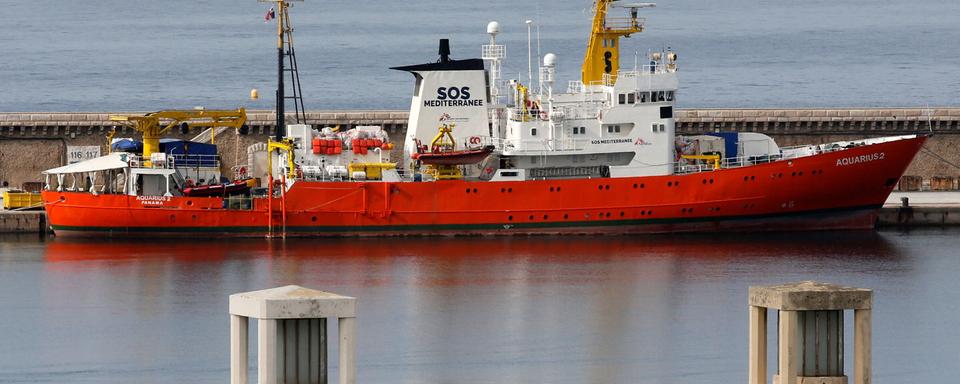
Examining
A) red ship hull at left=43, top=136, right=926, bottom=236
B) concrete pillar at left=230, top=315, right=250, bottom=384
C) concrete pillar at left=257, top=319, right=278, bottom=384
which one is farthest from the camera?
red ship hull at left=43, top=136, right=926, bottom=236

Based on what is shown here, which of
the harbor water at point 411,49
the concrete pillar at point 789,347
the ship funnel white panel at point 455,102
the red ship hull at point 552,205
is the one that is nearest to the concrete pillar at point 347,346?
the concrete pillar at point 789,347

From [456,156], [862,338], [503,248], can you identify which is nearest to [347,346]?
[862,338]

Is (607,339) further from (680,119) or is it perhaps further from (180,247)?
(680,119)

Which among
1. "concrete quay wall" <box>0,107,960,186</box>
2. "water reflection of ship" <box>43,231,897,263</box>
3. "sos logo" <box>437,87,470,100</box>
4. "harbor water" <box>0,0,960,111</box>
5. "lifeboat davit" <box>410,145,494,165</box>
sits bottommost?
"water reflection of ship" <box>43,231,897,263</box>

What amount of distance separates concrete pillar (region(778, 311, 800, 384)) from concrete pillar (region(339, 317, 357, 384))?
12.9ft

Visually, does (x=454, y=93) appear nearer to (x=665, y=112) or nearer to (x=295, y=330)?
(x=665, y=112)

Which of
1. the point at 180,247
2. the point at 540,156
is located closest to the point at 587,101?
the point at 540,156

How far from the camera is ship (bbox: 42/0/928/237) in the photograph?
42594 mm

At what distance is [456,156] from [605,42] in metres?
4.83

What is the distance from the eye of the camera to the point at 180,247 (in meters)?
41.9

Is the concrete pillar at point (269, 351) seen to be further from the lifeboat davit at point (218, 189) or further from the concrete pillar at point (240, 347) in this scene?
the lifeboat davit at point (218, 189)

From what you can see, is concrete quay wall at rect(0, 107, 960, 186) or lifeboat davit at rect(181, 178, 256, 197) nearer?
lifeboat davit at rect(181, 178, 256, 197)

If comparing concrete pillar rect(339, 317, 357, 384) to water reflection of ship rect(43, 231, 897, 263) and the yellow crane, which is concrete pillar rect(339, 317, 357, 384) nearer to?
water reflection of ship rect(43, 231, 897, 263)

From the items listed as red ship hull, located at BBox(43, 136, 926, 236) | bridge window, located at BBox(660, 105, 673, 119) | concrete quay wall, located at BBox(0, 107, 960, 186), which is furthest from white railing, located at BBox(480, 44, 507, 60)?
concrete quay wall, located at BBox(0, 107, 960, 186)
